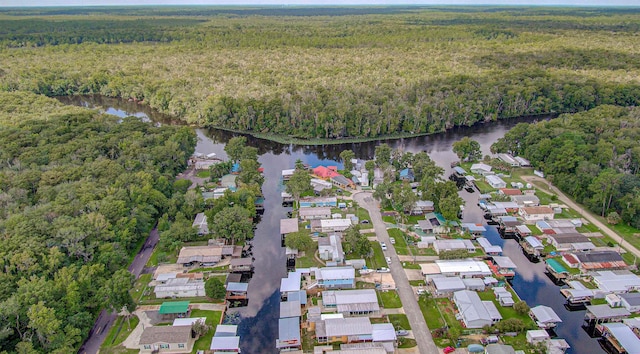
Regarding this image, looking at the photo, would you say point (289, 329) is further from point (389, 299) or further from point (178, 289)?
point (178, 289)

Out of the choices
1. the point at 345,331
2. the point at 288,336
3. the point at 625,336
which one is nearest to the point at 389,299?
the point at 345,331

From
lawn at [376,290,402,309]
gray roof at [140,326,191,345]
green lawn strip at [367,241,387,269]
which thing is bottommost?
lawn at [376,290,402,309]

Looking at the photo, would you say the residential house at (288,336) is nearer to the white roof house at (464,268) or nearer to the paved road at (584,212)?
the white roof house at (464,268)

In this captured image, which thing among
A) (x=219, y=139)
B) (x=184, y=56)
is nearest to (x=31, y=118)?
(x=219, y=139)

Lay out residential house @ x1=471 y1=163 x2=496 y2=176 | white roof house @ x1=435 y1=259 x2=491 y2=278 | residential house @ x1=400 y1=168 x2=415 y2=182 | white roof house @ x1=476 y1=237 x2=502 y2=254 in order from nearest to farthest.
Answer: white roof house @ x1=435 y1=259 x2=491 y2=278 → white roof house @ x1=476 y1=237 x2=502 y2=254 → residential house @ x1=400 y1=168 x2=415 y2=182 → residential house @ x1=471 y1=163 x2=496 y2=176

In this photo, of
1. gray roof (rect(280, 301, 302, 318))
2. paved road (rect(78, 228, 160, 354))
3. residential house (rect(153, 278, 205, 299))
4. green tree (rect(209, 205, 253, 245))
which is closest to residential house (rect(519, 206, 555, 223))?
gray roof (rect(280, 301, 302, 318))

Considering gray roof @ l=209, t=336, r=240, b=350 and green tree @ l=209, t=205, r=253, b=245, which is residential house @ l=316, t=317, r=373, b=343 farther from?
green tree @ l=209, t=205, r=253, b=245
